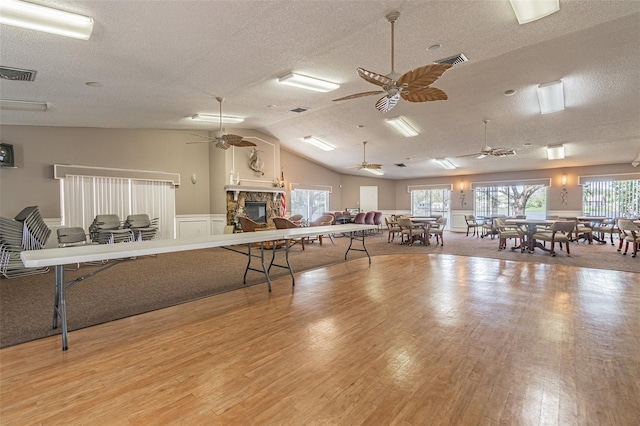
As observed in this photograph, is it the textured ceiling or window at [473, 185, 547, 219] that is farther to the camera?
window at [473, 185, 547, 219]

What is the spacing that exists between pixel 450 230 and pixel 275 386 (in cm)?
1269

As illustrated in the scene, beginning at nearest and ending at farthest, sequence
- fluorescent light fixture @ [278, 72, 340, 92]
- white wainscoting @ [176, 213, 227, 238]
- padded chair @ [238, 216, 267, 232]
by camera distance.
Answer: fluorescent light fixture @ [278, 72, 340, 92] < padded chair @ [238, 216, 267, 232] < white wainscoting @ [176, 213, 227, 238]

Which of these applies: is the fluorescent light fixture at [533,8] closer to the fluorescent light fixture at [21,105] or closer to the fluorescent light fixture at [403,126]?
the fluorescent light fixture at [403,126]

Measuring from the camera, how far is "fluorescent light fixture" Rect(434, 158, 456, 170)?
1033 centimetres

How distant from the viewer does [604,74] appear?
4.52 m

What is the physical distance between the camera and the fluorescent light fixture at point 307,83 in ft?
14.1

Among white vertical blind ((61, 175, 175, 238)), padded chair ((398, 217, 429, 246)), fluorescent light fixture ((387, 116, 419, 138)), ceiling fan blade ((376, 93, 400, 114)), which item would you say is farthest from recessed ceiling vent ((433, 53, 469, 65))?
white vertical blind ((61, 175, 175, 238))

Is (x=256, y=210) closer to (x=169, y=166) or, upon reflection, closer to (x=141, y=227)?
(x=169, y=166)

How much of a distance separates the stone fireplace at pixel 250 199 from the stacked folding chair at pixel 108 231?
2493 millimetres

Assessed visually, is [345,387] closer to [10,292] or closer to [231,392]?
[231,392]

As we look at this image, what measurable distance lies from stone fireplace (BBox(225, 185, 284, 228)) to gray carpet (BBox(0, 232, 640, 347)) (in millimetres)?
1391

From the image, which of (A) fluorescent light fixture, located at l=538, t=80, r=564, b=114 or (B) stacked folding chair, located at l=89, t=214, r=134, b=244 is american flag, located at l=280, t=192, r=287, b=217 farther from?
(A) fluorescent light fixture, located at l=538, t=80, r=564, b=114

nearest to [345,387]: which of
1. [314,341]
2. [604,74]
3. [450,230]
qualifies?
[314,341]

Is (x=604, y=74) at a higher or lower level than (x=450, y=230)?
higher
